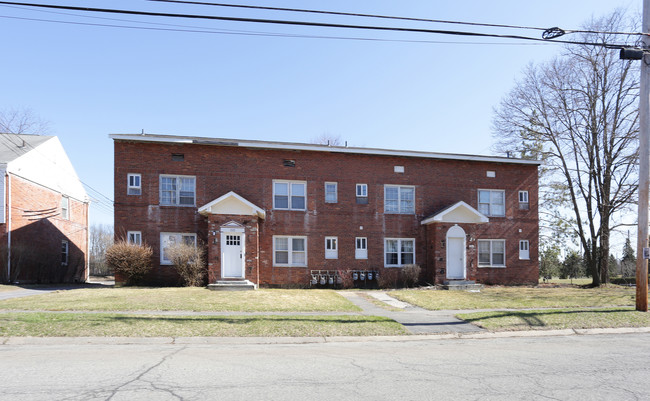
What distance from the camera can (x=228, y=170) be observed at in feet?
66.7

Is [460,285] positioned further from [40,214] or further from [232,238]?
[40,214]

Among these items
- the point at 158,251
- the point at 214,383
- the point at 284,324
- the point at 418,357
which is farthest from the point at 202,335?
the point at 158,251

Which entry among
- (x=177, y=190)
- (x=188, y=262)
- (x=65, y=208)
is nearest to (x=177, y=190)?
(x=177, y=190)

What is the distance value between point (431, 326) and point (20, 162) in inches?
893

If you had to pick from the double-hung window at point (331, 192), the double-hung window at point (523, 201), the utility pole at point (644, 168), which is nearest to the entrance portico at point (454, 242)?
the double-hung window at point (523, 201)

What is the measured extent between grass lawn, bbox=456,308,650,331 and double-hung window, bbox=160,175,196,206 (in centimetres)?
1375

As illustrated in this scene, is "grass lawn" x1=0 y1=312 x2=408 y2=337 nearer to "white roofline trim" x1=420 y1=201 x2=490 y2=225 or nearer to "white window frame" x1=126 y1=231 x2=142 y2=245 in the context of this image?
"white window frame" x1=126 y1=231 x2=142 y2=245

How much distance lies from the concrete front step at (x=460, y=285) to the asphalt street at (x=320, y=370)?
37.6ft

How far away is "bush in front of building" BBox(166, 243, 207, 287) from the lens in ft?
60.4

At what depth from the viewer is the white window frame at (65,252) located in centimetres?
2699

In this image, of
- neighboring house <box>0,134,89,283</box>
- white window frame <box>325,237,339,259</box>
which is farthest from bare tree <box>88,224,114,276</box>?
white window frame <box>325,237,339,259</box>

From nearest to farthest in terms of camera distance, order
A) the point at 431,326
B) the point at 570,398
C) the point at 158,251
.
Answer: the point at 570,398
the point at 431,326
the point at 158,251

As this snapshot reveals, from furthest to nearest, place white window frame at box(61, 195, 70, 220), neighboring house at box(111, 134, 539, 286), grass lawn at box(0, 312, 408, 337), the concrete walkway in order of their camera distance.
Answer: white window frame at box(61, 195, 70, 220), neighboring house at box(111, 134, 539, 286), the concrete walkway, grass lawn at box(0, 312, 408, 337)

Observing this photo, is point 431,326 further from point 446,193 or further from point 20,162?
point 20,162
